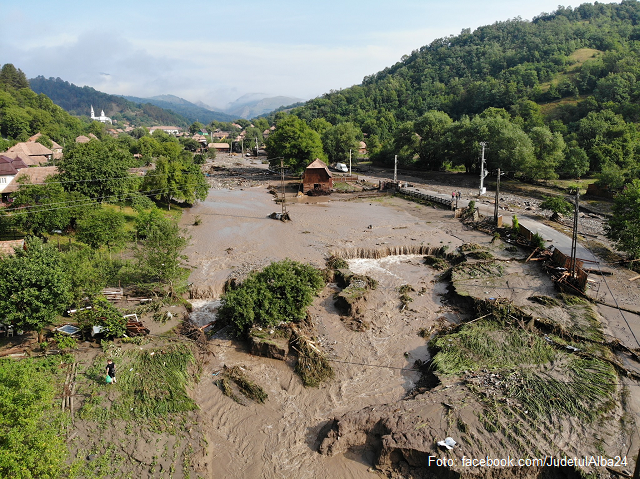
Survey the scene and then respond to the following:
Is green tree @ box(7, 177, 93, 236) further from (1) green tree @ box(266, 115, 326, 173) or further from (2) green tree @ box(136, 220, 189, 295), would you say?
(1) green tree @ box(266, 115, 326, 173)

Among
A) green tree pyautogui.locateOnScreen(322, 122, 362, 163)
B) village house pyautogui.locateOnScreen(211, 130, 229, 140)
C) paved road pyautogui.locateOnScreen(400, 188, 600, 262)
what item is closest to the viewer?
paved road pyautogui.locateOnScreen(400, 188, 600, 262)

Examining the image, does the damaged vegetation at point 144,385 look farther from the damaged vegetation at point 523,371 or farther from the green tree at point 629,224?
the green tree at point 629,224

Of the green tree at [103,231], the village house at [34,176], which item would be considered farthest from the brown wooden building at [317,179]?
the green tree at [103,231]

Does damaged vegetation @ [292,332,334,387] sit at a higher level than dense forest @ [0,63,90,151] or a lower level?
lower

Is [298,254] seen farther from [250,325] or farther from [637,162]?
[637,162]

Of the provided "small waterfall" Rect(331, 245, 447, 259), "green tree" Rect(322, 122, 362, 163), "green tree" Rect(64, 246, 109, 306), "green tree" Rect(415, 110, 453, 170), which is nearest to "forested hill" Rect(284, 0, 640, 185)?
"green tree" Rect(415, 110, 453, 170)

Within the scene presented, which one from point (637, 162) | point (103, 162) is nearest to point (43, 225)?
point (103, 162)

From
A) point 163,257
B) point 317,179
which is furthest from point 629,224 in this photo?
point 317,179
